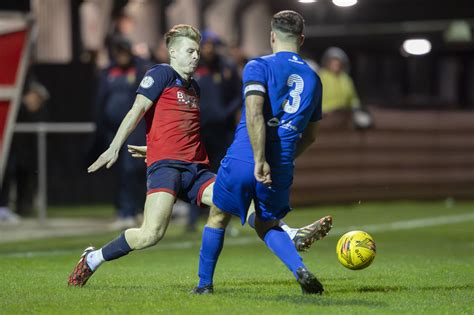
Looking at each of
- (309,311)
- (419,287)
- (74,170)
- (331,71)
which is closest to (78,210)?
(74,170)

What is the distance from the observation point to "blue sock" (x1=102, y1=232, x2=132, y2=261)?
10.1 m

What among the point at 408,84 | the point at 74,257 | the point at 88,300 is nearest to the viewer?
the point at 88,300

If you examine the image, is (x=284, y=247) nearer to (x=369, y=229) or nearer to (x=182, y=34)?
(x=182, y=34)

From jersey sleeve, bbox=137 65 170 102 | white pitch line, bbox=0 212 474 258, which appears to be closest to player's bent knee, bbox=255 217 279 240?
jersey sleeve, bbox=137 65 170 102

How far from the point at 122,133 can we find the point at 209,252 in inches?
41.1

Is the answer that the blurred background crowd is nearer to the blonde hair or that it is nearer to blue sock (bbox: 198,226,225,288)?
the blonde hair

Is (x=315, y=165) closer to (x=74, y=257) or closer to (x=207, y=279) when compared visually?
(x=74, y=257)

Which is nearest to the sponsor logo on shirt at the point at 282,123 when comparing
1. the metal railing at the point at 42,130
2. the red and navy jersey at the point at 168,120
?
the red and navy jersey at the point at 168,120

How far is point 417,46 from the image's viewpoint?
33406 millimetres

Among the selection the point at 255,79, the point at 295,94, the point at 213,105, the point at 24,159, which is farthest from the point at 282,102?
the point at 24,159

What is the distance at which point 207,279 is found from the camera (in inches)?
384

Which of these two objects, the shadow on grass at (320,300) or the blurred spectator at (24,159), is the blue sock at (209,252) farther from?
the blurred spectator at (24,159)

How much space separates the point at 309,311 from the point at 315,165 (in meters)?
14.3

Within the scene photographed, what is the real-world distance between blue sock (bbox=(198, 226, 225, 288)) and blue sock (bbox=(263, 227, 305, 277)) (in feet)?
1.11
